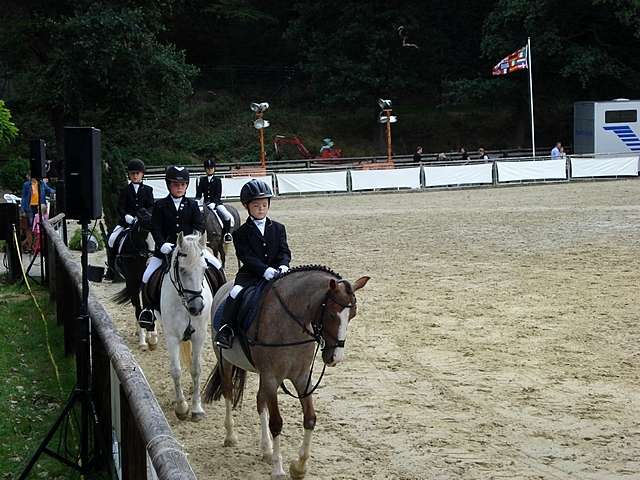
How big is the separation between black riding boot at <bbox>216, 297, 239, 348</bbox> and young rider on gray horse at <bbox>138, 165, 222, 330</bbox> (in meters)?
2.40

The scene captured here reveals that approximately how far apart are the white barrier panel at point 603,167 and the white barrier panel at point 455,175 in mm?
4372

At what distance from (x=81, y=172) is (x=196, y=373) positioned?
2.71 metres

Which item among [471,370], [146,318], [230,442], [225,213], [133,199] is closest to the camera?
[230,442]

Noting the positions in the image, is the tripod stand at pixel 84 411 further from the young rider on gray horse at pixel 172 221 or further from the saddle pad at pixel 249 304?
the young rider on gray horse at pixel 172 221

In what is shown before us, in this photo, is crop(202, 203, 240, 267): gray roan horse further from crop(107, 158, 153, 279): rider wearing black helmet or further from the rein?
the rein

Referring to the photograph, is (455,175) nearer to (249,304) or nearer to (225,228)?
(225,228)

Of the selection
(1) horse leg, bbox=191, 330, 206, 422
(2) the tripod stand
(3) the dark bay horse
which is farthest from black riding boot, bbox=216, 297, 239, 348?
(3) the dark bay horse

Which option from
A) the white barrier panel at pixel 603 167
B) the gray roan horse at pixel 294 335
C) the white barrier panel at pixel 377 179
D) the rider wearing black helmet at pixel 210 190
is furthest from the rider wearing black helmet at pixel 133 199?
the white barrier panel at pixel 603 167

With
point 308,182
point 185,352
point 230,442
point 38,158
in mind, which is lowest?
point 230,442

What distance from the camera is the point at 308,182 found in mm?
40062

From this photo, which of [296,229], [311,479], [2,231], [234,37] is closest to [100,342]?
[311,479]

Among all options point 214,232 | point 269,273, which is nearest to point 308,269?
point 269,273

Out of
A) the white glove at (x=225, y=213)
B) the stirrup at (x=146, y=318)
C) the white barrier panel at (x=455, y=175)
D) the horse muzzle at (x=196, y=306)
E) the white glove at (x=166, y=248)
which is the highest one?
the white barrier panel at (x=455, y=175)

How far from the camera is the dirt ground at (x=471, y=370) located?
8344 mm
